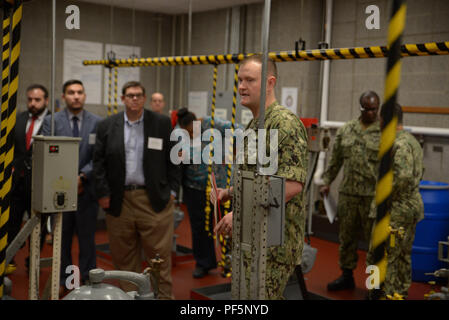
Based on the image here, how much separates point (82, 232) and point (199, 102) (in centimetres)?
471

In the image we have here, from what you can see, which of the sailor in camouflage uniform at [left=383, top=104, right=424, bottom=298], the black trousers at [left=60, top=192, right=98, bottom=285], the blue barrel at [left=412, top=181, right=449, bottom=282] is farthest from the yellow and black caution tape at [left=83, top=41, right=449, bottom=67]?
the blue barrel at [left=412, top=181, right=449, bottom=282]

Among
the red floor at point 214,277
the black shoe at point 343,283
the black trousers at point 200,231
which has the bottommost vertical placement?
the red floor at point 214,277

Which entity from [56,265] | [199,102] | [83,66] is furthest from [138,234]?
[199,102]

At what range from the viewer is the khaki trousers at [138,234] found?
383 centimetres

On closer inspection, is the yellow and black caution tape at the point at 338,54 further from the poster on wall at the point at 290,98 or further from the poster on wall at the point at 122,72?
the poster on wall at the point at 122,72

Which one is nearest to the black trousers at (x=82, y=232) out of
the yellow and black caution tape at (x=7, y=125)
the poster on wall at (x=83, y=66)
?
the yellow and black caution tape at (x=7, y=125)

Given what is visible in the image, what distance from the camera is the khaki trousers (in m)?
3.83

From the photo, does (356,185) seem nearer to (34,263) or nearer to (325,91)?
(325,91)

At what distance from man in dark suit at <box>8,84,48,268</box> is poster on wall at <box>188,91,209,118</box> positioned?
159 inches

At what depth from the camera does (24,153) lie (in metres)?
4.58

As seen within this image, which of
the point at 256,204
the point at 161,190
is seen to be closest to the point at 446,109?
the point at 161,190

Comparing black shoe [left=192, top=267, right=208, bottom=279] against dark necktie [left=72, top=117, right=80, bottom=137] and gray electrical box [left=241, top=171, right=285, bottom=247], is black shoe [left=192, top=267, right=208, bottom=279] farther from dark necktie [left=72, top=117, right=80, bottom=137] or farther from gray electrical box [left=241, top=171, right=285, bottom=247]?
gray electrical box [left=241, top=171, right=285, bottom=247]

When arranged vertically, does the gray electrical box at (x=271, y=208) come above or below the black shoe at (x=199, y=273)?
above

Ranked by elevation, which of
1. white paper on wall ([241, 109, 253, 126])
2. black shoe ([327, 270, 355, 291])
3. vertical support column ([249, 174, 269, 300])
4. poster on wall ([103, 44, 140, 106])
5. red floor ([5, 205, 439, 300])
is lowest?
red floor ([5, 205, 439, 300])
